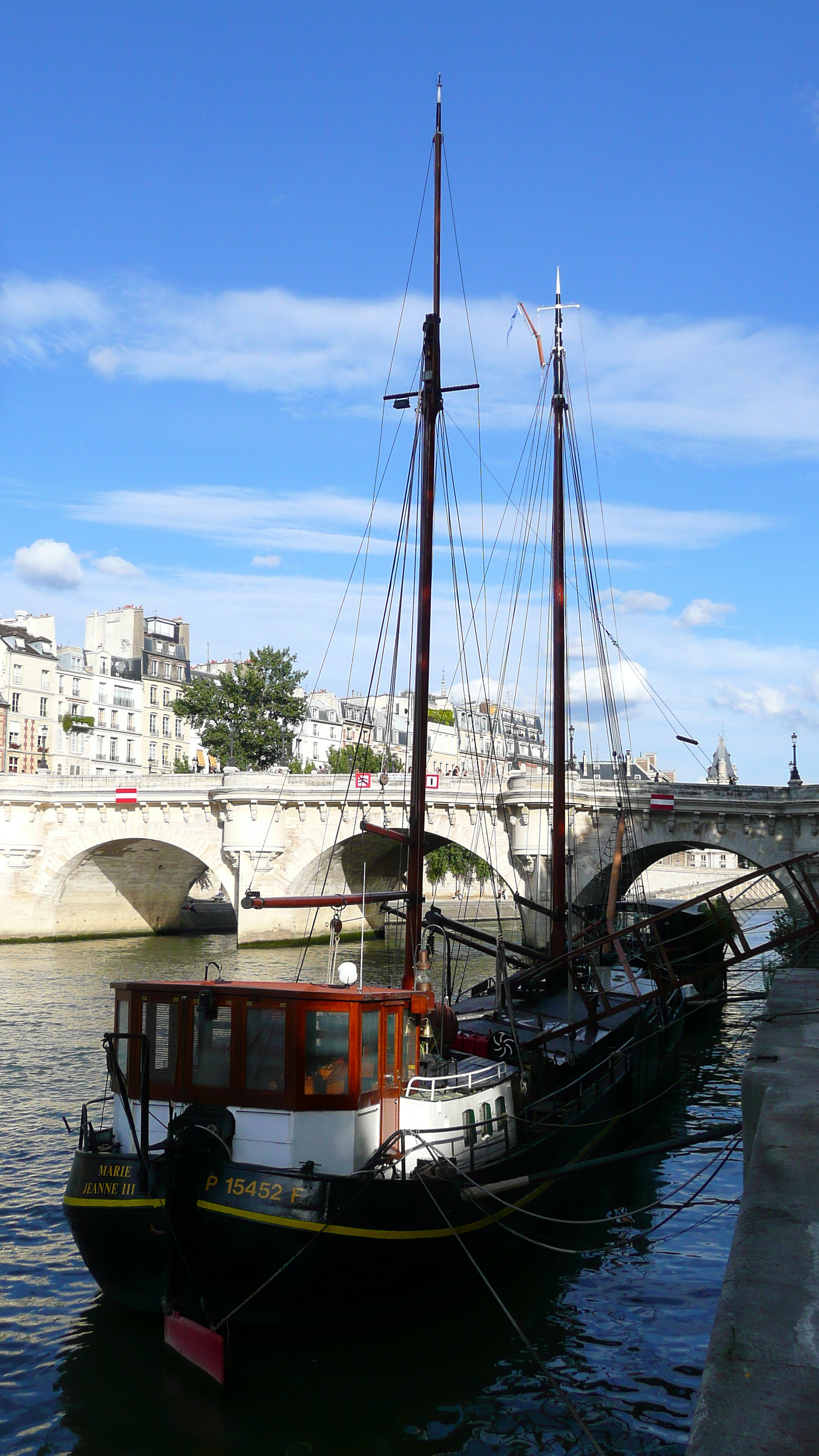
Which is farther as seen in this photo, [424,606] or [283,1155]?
[424,606]

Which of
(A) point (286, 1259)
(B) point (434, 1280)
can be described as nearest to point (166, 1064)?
(A) point (286, 1259)

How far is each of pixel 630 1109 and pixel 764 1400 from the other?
1420 centimetres

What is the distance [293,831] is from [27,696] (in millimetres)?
36435

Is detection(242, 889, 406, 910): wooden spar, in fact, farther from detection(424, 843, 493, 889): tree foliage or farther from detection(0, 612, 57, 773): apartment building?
detection(0, 612, 57, 773): apartment building

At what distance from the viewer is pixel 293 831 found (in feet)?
155

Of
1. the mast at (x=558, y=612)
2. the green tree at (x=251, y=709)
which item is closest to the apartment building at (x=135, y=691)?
the green tree at (x=251, y=709)

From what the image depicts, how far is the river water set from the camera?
32.9 ft

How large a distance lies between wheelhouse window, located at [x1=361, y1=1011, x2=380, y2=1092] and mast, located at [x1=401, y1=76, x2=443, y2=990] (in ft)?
11.4

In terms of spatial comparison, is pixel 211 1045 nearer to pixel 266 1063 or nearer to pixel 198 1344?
pixel 266 1063

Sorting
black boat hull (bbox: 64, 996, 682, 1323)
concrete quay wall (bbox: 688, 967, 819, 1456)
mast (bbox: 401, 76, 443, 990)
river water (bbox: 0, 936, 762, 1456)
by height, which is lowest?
river water (bbox: 0, 936, 762, 1456)

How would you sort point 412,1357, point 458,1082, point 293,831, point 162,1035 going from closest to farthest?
point 412,1357
point 162,1035
point 458,1082
point 293,831

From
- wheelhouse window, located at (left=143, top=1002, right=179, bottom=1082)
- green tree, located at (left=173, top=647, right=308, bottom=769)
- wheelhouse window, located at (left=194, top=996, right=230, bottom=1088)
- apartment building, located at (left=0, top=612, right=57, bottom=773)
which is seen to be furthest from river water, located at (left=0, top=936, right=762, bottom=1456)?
apartment building, located at (left=0, top=612, right=57, bottom=773)

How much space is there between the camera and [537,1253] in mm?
14078

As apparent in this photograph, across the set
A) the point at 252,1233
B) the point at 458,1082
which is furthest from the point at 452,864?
the point at 252,1233
